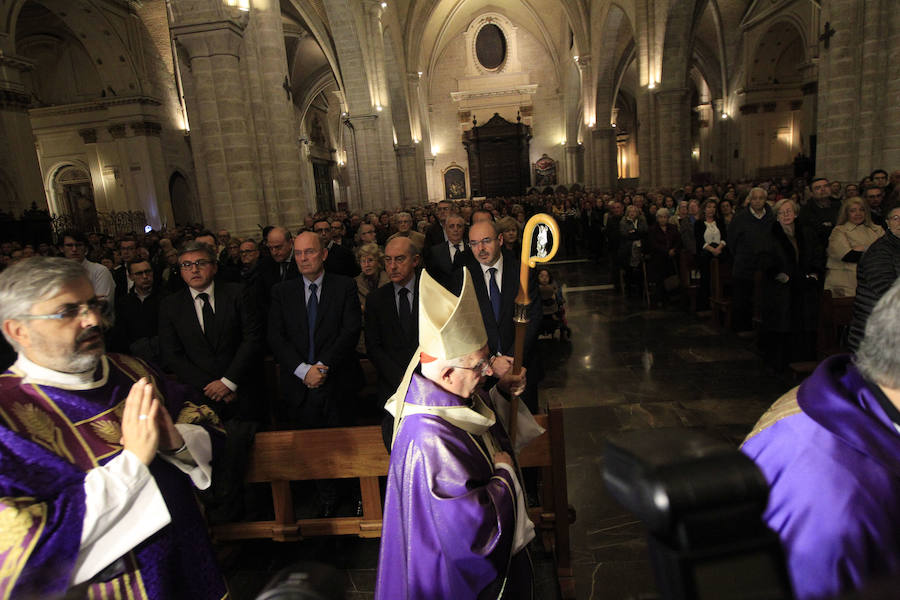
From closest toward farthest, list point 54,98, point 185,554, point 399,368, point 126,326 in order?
point 185,554 < point 399,368 < point 126,326 < point 54,98

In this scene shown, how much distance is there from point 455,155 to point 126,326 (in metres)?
32.8

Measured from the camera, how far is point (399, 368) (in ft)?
12.1

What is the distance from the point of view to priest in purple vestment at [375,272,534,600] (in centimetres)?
164

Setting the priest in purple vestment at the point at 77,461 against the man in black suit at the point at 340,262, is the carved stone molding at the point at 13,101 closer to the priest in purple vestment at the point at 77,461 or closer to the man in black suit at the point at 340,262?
the man in black suit at the point at 340,262

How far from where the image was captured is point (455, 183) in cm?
3584

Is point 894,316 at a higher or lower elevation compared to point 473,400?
higher

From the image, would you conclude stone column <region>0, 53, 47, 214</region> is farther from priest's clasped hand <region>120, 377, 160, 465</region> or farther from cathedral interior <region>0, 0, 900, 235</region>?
priest's clasped hand <region>120, 377, 160, 465</region>

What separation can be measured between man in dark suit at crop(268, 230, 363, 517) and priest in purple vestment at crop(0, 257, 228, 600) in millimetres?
1942

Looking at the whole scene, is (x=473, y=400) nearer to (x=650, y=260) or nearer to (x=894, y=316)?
(x=894, y=316)

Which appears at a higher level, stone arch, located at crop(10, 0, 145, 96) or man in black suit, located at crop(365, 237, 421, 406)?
stone arch, located at crop(10, 0, 145, 96)

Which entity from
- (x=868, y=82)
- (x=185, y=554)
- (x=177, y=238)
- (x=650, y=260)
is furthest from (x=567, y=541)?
(x=177, y=238)

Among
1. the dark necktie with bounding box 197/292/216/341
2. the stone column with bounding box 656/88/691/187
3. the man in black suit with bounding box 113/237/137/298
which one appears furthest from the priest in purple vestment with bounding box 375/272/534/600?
the stone column with bounding box 656/88/691/187

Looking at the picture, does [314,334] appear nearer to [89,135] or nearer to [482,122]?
[89,135]

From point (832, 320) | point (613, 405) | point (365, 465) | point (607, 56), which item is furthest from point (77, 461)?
point (607, 56)
